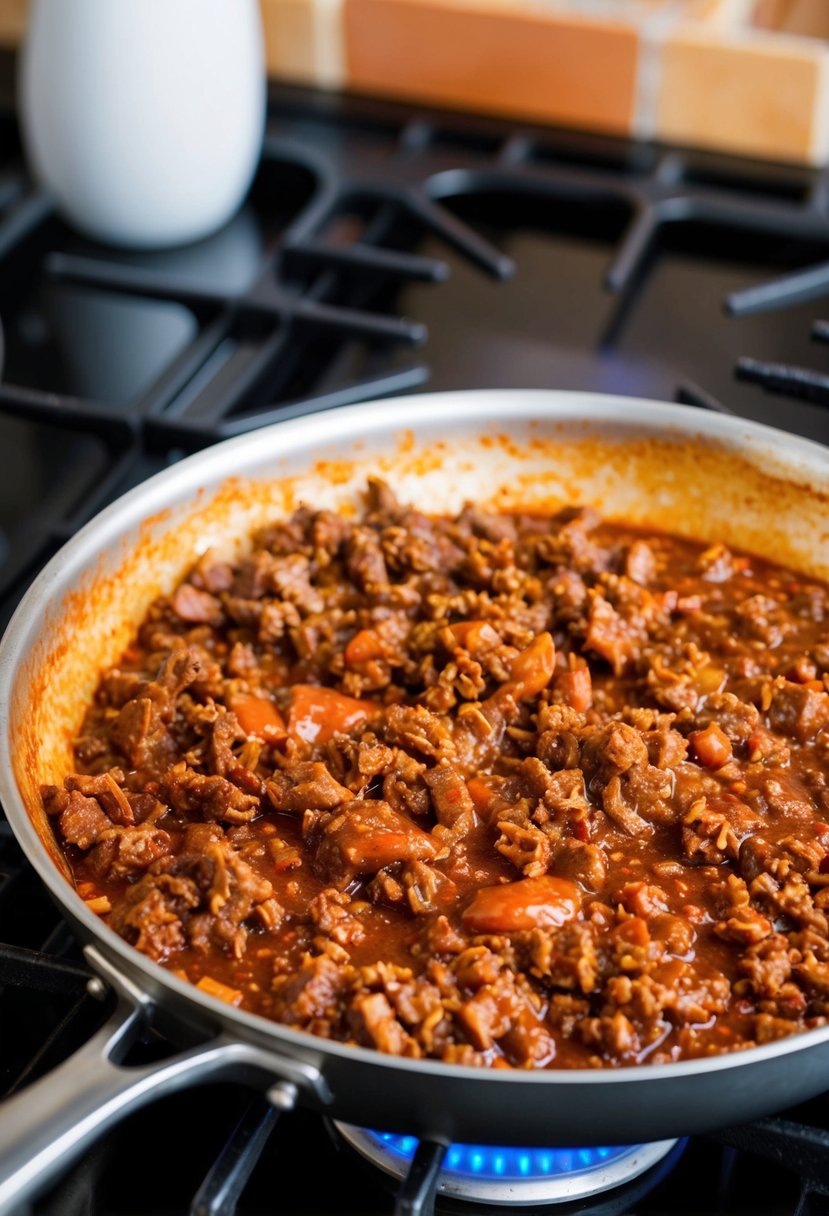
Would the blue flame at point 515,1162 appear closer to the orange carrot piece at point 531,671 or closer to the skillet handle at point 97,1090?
the skillet handle at point 97,1090

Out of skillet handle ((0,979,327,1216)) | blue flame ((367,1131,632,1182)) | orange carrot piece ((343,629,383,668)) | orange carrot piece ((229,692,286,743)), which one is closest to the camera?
skillet handle ((0,979,327,1216))

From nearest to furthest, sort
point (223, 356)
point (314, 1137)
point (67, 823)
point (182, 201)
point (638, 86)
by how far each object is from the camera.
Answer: point (314, 1137), point (67, 823), point (223, 356), point (182, 201), point (638, 86)

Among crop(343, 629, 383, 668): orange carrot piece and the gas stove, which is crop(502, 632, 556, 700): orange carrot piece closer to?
crop(343, 629, 383, 668): orange carrot piece

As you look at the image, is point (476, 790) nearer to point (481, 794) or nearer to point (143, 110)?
point (481, 794)

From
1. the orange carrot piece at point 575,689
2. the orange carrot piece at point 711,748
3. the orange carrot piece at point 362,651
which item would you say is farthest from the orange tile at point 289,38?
the orange carrot piece at point 711,748

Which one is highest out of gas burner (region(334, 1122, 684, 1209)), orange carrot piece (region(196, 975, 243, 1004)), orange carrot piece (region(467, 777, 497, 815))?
orange carrot piece (region(196, 975, 243, 1004))

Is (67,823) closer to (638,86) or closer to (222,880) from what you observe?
(222,880)

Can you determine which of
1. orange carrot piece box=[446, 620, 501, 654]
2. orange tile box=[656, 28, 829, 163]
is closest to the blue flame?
orange carrot piece box=[446, 620, 501, 654]

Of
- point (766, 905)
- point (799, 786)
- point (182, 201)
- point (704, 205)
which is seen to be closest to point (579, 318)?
point (704, 205)
